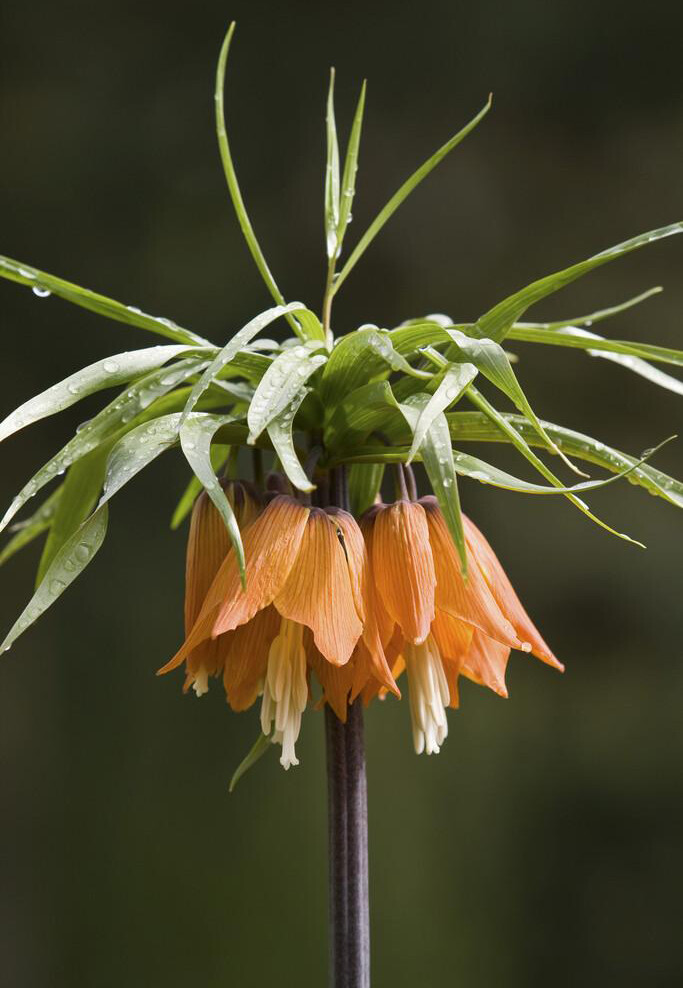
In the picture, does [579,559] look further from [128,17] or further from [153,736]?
[128,17]

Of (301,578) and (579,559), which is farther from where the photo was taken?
(579,559)

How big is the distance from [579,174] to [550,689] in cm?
116

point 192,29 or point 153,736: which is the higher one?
point 192,29

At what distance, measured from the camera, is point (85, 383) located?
612 mm

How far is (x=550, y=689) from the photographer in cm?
213

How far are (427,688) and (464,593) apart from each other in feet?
0.27

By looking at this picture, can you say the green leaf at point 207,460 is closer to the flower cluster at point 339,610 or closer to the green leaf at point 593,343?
the flower cluster at point 339,610

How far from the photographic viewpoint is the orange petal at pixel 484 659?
0.68 meters

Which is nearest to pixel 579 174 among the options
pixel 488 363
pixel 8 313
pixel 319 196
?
pixel 319 196

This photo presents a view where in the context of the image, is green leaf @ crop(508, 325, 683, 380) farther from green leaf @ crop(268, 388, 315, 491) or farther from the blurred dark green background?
the blurred dark green background

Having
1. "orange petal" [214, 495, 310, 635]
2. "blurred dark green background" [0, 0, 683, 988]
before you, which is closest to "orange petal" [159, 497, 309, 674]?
"orange petal" [214, 495, 310, 635]

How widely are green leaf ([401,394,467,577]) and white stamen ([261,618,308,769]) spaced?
149 mm

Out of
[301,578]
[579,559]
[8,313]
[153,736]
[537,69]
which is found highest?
[537,69]

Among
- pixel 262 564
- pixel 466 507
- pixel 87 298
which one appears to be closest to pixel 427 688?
pixel 262 564
